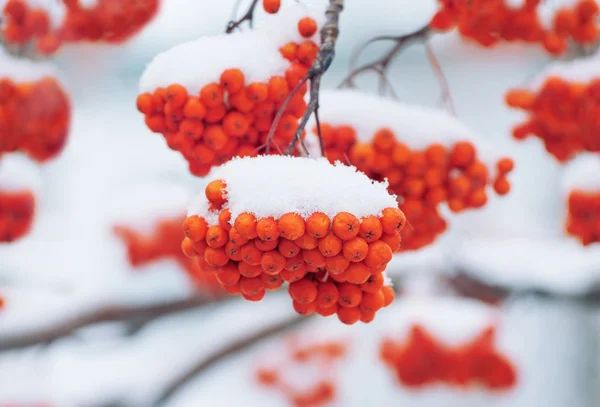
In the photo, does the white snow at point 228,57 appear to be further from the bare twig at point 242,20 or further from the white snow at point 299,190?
the white snow at point 299,190

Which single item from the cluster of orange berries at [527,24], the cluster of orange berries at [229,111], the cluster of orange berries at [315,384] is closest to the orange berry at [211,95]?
the cluster of orange berries at [229,111]

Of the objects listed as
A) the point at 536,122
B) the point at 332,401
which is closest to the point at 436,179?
the point at 536,122

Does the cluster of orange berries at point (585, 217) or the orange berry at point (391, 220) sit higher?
the orange berry at point (391, 220)

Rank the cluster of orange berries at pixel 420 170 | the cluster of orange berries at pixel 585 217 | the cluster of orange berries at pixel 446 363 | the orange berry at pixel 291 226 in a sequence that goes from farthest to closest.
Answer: the cluster of orange berries at pixel 446 363, the cluster of orange berries at pixel 585 217, the cluster of orange berries at pixel 420 170, the orange berry at pixel 291 226

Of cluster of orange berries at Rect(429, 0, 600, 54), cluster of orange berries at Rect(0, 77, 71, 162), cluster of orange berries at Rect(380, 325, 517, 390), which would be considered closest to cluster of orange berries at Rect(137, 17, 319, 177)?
cluster of orange berries at Rect(429, 0, 600, 54)

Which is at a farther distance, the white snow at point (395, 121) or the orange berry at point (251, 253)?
the white snow at point (395, 121)

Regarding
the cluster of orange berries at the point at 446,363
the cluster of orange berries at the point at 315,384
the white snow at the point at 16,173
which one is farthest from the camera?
the cluster of orange berries at the point at 315,384

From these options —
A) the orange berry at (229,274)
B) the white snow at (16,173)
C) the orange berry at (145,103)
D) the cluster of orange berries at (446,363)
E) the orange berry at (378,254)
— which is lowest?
the cluster of orange berries at (446,363)
